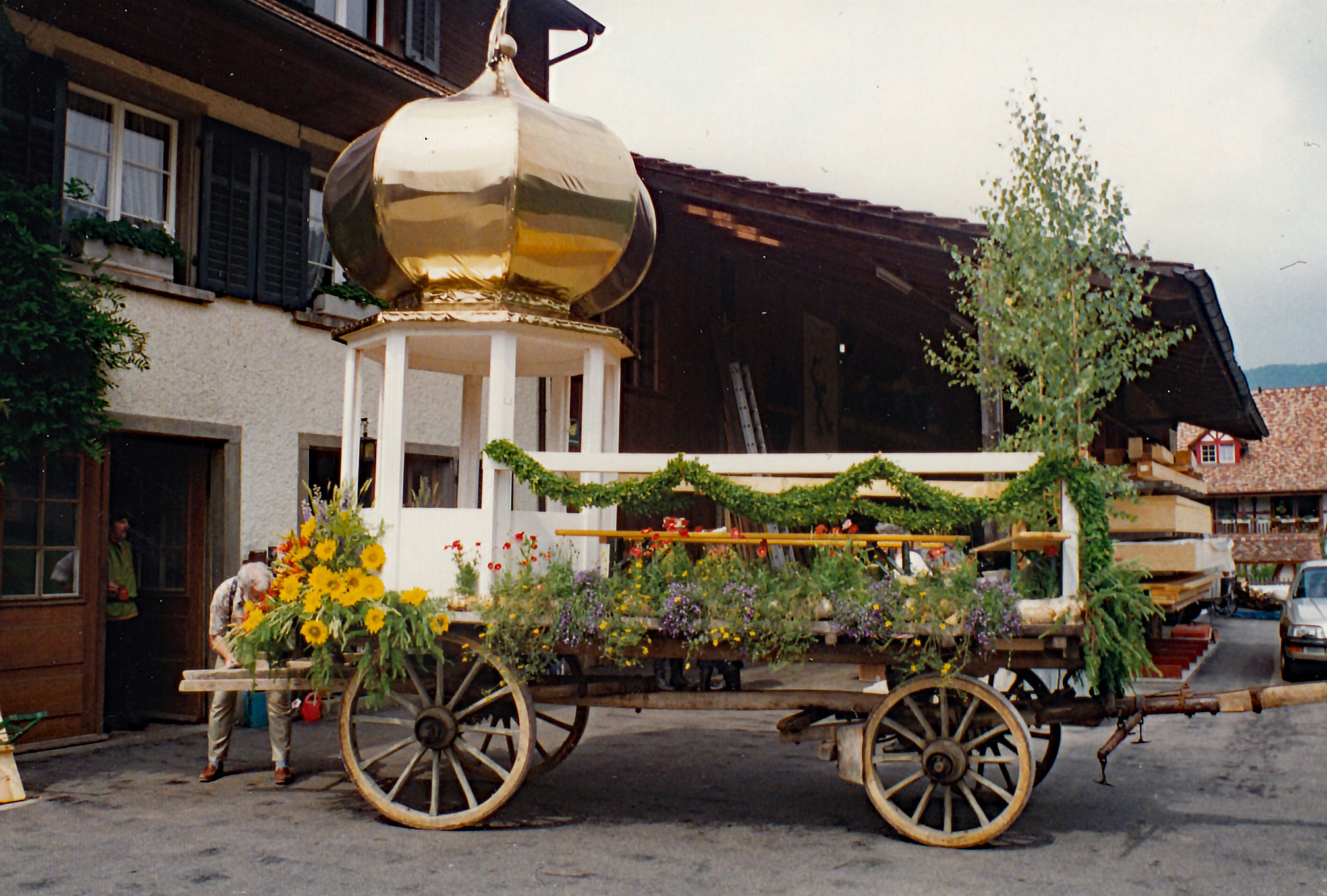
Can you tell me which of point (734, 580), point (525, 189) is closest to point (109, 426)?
point (525, 189)

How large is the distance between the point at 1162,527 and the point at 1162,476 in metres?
0.68

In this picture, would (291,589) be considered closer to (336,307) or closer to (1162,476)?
(336,307)

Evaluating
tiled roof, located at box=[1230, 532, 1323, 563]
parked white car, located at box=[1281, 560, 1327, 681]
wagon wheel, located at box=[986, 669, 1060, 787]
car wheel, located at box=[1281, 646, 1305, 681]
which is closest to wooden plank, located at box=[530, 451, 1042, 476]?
wagon wheel, located at box=[986, 669, 1060, 787]

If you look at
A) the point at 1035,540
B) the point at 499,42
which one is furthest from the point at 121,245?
the point at 1035,540

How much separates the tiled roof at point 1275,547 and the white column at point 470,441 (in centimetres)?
4210

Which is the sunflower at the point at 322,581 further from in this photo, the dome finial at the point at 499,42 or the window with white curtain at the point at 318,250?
the window with white curtain at the point at 318,250

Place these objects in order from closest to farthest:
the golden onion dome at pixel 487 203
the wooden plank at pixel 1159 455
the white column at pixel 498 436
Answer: the white column at pixel 498 436 < the golden onion dome at pixel 487 203 < the wooden plank at pixel 1159 455

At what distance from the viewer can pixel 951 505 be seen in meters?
5.52

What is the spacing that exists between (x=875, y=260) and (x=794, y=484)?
588cm

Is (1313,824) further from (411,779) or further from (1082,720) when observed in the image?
(411,779)

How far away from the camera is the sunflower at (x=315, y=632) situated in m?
5.78

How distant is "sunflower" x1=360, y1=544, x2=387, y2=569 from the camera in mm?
5863

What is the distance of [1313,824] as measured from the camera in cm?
619

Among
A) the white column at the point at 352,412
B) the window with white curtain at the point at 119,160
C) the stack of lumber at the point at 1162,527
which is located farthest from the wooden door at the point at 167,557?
the stack of lumber at the point at 1162,527
